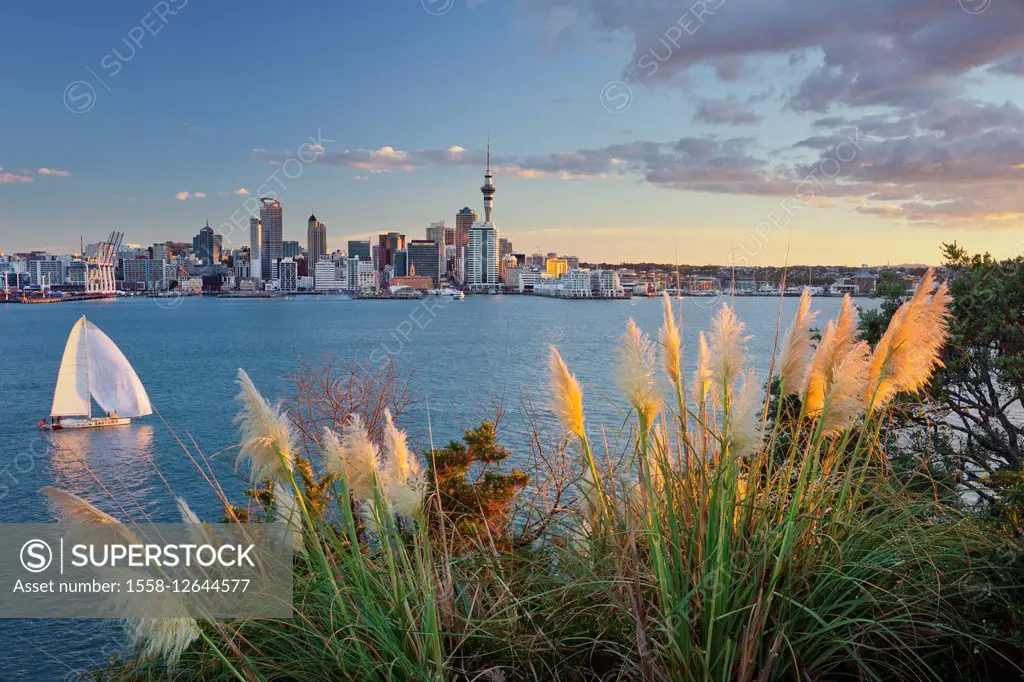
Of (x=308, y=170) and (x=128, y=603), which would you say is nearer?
(x=128, y=603)

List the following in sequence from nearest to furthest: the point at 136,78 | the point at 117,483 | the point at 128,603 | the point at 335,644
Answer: the point at 128,603, the point at 335,644, the point at 117,483, the point at 136,78

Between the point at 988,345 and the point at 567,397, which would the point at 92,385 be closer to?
the point at 988,345

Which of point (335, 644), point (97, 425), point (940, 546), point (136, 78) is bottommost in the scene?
point (97, 425)

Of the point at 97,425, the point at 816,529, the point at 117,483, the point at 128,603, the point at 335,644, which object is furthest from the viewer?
the point at 97,425

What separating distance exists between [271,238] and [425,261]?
35983 mm

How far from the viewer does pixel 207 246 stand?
156 metres

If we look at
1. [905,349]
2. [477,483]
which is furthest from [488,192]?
[905,349]

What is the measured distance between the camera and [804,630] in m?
2.34

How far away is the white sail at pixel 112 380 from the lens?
117 ft

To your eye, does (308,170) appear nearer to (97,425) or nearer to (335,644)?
(97,425)

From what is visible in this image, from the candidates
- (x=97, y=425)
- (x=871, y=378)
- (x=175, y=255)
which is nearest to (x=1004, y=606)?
(x=871, y=378)

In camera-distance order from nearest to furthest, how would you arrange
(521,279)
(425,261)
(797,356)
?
(797,356)
(425,261)
(521,279)

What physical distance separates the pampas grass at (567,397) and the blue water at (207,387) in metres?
0.15

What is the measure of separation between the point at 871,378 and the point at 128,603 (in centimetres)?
254
